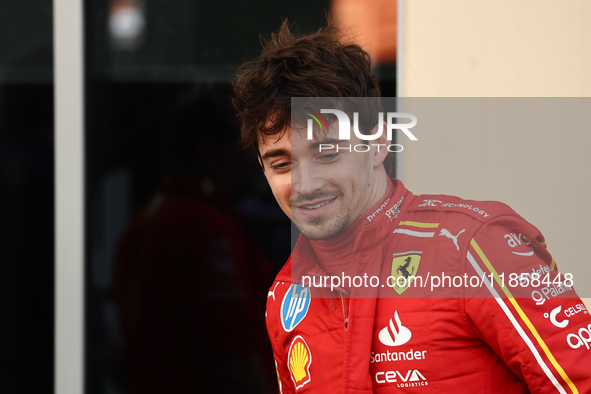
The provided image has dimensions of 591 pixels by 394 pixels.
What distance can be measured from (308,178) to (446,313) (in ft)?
1.34

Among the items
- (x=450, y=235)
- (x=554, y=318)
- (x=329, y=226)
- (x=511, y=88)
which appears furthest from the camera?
(x=511, y=88)

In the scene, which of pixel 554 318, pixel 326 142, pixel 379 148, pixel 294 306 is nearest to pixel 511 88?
pixel 379 148

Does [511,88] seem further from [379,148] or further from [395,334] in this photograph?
[395,334]

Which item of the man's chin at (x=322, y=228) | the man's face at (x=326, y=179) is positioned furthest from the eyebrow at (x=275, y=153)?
the man's chin at (x=322, y=228)

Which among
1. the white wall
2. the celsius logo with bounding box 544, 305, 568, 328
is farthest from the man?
the white wall

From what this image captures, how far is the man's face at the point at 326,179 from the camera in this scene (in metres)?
1.05

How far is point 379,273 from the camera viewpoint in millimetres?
974

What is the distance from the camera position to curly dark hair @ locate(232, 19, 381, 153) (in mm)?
1048

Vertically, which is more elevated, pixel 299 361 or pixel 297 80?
pixel 297 80

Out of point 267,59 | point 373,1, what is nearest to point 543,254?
point 267,59

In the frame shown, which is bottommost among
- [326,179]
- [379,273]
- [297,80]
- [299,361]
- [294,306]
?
[299,361]

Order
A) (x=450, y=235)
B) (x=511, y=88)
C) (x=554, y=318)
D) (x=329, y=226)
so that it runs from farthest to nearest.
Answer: (x=511, y=88) → (x=329, y=226) → (x=450, y=235) → (x=554, y=318)

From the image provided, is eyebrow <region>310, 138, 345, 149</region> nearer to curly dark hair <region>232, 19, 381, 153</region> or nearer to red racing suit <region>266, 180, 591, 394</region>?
curly dark hair <region>232, 19, 381, 153</region>

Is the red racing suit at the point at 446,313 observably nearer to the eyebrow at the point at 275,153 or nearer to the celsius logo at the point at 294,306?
the celsius logo at the point at 294,306
